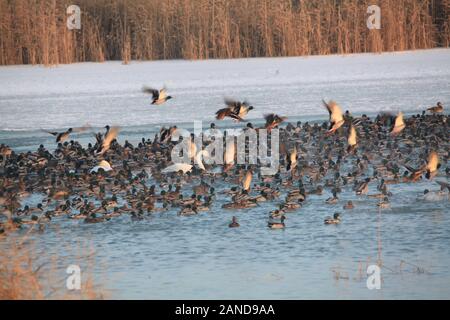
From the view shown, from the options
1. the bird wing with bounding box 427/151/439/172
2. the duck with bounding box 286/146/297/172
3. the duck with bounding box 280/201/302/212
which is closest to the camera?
the duck with bounding box 280/201/302/212

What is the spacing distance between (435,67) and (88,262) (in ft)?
46.5

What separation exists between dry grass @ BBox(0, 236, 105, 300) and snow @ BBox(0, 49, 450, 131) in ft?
25.6

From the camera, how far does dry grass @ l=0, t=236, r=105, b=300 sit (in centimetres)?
551

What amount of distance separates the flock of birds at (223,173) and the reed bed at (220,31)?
8790 millimetres

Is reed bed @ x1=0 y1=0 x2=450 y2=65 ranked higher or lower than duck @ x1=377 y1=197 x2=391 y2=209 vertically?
higher

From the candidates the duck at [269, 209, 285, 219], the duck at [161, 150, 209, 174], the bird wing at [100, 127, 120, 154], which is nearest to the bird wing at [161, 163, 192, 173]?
the duck at [161, 150, 209, 174]

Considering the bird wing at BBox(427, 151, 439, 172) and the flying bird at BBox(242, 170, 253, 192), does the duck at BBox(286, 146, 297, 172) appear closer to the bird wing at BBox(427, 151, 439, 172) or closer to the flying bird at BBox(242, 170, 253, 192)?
the flying bird at BBox(242, 170, 253, 192)

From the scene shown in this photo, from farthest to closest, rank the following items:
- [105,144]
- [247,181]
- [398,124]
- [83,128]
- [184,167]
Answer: [83,128] → [398,124] → [105,144] → [184,167] → [247,181]

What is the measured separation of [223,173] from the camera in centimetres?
1022

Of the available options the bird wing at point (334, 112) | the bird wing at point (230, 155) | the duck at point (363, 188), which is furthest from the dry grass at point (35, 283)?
the bird wing at point (334, 112)

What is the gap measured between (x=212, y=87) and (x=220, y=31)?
4316 mm

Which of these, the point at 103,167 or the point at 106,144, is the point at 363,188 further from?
the point at 106,144

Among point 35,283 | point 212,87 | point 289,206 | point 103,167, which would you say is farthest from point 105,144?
point 212,87
